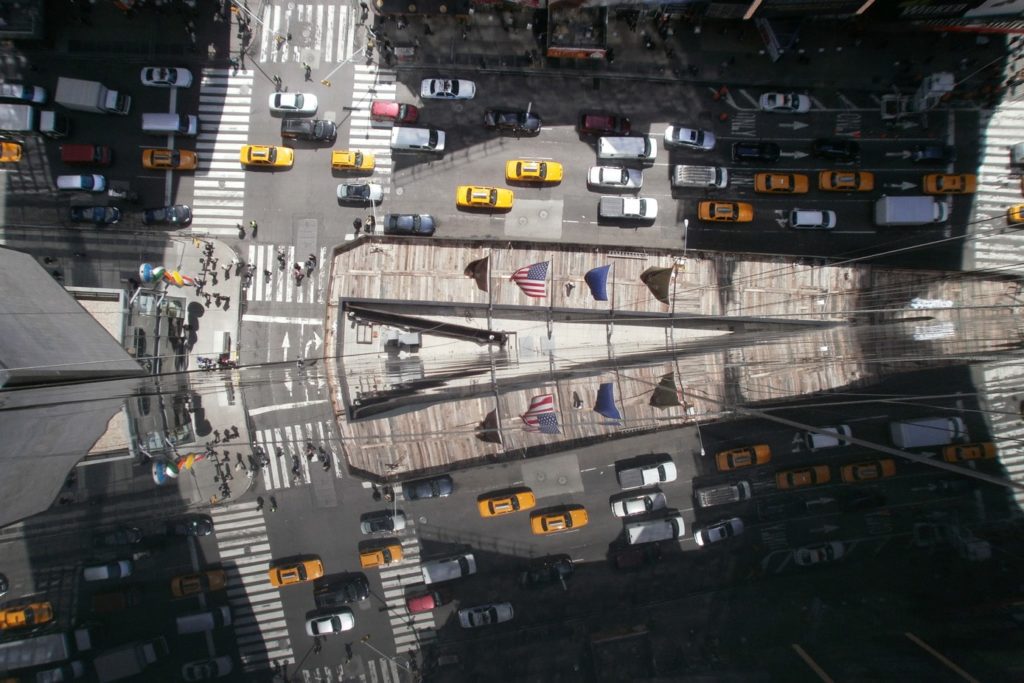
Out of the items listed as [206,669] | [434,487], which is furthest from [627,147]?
[206,669]

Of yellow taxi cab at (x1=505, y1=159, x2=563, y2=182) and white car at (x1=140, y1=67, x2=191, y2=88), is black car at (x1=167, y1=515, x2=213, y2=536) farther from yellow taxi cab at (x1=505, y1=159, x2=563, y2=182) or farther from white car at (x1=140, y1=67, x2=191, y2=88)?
white car at (x1=140, y1=67, x2=191, y2=88)

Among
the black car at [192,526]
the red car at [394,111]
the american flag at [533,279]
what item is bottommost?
the black car at [192,526]

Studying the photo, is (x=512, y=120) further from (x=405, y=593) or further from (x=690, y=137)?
(x=405, y=593)

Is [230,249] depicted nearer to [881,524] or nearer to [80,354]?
[80,354]

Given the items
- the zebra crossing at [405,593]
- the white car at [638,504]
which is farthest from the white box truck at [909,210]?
the zebra crossing at [405,593]

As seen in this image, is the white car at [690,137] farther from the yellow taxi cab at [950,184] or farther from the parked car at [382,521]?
the parked car at [382,521]

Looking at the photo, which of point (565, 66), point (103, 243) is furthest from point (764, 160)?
point (103, 243)
